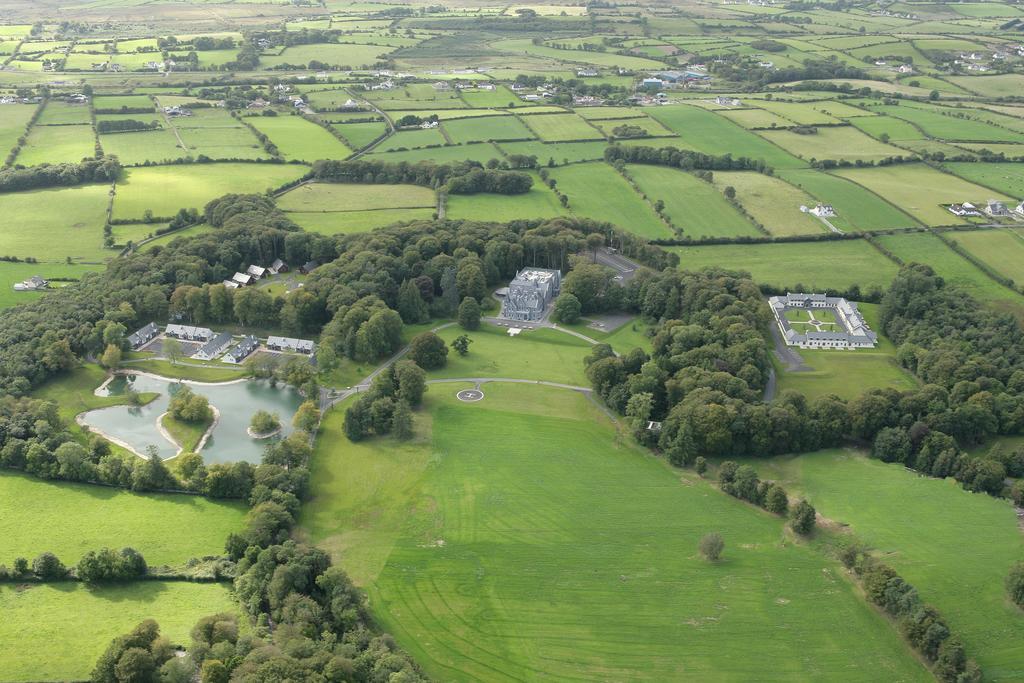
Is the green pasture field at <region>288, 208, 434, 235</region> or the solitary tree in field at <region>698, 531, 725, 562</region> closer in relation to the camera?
the solitary tree in field at <region>698, 531, 725, 562</region>

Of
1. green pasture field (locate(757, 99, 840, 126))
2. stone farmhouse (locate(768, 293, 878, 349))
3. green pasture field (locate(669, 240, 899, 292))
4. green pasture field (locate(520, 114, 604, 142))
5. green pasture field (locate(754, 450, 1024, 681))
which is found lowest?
green pasture field (locate(754, 450, 1024, 681))

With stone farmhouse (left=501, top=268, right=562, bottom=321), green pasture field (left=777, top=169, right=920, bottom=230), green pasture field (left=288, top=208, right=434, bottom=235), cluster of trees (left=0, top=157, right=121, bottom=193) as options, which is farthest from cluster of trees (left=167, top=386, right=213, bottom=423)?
green pasture field (left=777, top=169, right=920, bottom=230)

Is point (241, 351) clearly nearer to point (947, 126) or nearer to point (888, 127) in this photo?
point (888, 127)

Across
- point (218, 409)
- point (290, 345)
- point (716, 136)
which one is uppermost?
point (716, 136)

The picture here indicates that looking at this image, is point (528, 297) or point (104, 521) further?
point (528, 297)

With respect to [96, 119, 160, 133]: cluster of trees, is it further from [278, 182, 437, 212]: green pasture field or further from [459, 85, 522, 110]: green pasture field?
[459, 85, 522, 110]: green pasture field

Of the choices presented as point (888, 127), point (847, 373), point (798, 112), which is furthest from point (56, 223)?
point (888, 127)
